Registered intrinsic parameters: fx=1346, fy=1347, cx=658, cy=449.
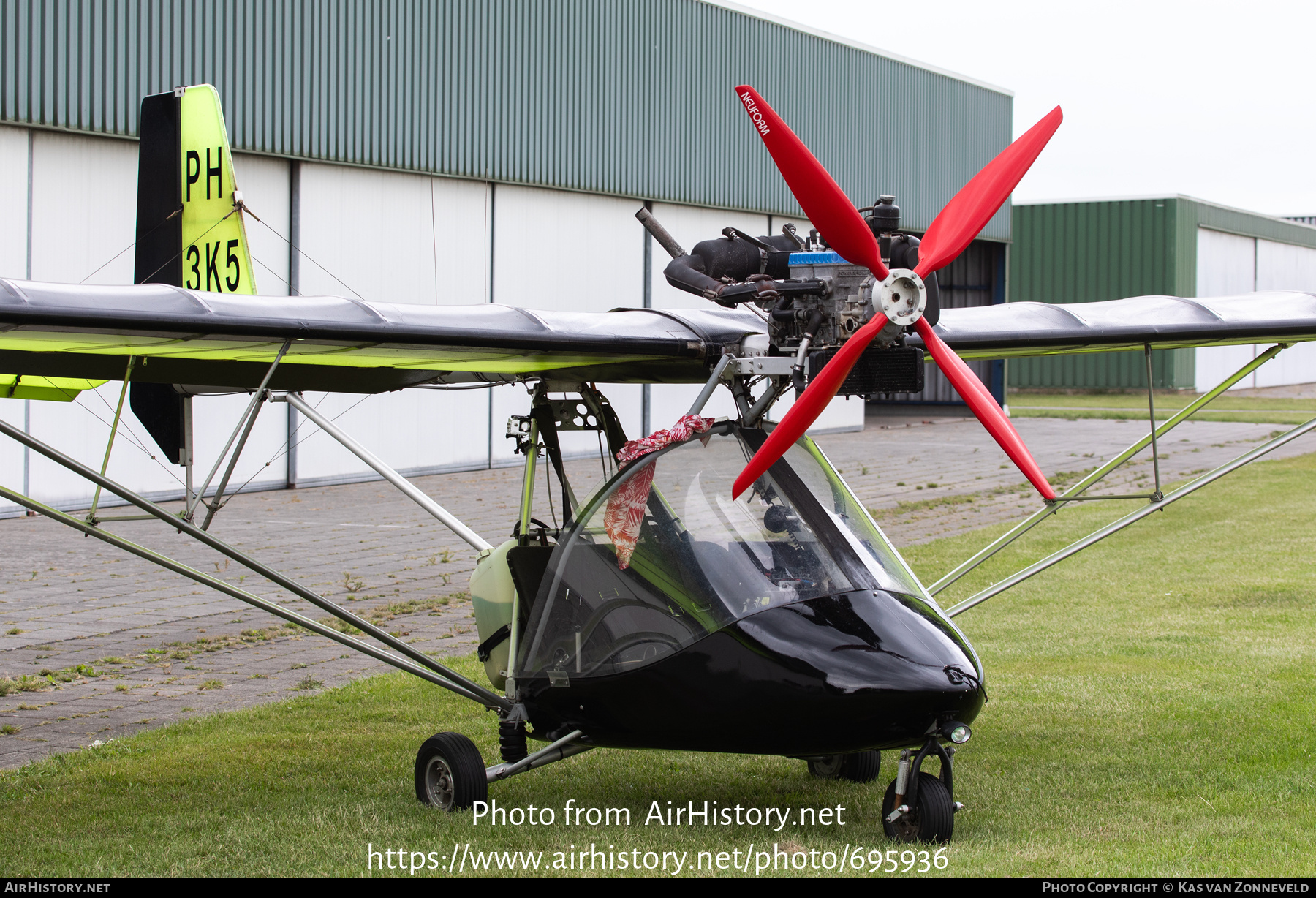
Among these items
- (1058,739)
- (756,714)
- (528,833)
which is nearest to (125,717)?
(528,833)

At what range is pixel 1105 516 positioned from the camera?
61.2 ft

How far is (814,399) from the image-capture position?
18.1 feet

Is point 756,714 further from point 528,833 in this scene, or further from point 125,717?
Result: point 125,717

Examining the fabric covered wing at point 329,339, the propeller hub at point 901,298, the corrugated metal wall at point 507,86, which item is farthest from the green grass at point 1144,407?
the propeller hub at point 901,298

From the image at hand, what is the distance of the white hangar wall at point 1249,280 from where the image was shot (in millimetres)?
54875

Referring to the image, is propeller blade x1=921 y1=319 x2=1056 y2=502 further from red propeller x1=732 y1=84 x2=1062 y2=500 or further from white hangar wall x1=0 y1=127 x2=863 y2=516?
white hangar wall x1=0 y1=127 x2=863 y2=516

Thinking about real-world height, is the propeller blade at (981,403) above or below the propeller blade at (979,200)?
below

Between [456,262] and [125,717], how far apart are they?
15.0m

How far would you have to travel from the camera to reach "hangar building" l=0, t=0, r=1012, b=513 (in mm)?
17484

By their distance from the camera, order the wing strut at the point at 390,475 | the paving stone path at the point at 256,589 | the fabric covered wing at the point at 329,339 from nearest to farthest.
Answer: the fabric covered wing at the point at 329,339, the wing strut at the point at 390,475, the paving stone path at the point at 256,589

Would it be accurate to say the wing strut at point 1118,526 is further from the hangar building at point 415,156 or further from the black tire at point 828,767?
the hangar building at point 415,156

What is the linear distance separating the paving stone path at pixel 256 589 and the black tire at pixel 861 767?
4.22 m

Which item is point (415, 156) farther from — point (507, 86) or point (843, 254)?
point (843, 254)

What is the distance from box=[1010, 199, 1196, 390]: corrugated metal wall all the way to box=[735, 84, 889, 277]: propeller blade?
46.8 meters
